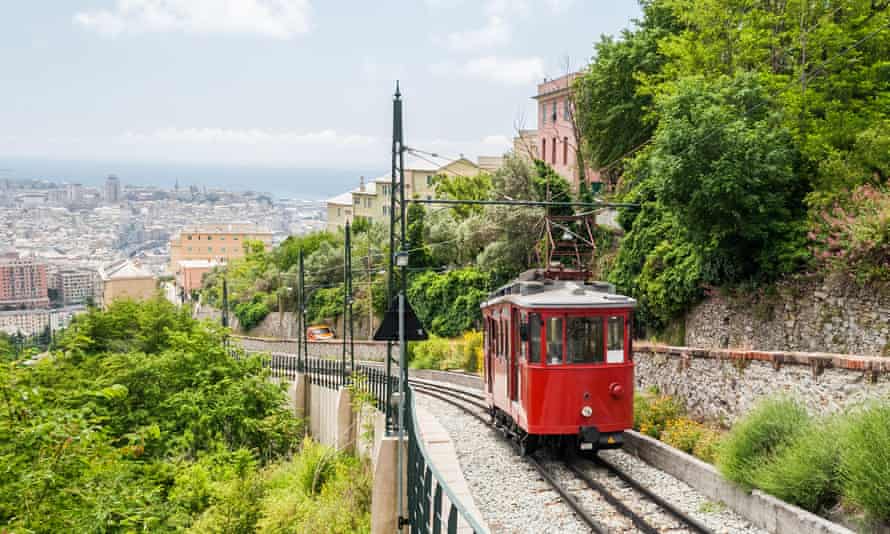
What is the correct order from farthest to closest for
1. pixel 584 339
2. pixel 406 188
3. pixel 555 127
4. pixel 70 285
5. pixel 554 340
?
pixel 70 285 < pixel 406 188 < pixel 555 127 < pixel 584 339 < pixel 554 340

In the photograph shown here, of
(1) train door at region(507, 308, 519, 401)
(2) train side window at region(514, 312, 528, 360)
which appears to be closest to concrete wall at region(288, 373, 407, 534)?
(1) train door at region(507, 308, 519, 401)

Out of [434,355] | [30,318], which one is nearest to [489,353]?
[434,355]

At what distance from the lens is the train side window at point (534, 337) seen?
13.2 metres

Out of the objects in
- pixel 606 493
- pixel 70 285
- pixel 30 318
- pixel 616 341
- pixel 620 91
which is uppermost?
pixel 620 91

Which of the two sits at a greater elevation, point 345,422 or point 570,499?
point 570,499

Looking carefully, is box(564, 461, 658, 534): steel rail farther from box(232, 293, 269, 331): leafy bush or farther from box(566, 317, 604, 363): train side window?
box(232, 293, 269, 331): leafy bush

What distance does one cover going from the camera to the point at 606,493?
38.6ft

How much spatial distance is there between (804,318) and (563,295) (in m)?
7.16

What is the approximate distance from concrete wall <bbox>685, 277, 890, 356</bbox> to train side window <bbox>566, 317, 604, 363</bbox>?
18.3 ft

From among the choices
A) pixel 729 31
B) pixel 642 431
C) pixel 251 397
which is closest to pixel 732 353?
pixel 642 431

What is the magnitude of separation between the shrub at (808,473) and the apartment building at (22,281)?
514 ft

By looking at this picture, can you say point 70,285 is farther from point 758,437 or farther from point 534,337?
point 758,437

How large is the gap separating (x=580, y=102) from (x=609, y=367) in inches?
1060

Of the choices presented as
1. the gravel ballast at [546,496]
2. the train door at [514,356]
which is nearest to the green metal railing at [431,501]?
the gravel ballast at [546,496]
